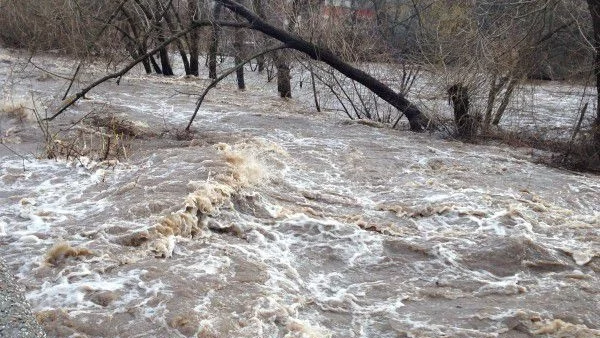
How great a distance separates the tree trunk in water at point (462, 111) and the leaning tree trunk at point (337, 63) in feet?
2.97

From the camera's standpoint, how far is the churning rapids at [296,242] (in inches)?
215

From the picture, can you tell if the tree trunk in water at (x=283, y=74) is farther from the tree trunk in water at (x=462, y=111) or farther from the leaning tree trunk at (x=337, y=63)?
the tree trunk in water at (x=462, y=111)

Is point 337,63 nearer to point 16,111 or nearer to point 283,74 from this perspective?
point 283,74

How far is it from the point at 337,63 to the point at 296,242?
8030 millimetres

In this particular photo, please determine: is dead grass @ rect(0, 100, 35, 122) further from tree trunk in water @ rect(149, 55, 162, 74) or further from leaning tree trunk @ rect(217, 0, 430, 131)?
tree trunk in water @ rect(149, 55, 162, 74)

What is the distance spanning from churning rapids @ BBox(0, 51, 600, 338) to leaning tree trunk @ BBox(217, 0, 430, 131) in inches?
114

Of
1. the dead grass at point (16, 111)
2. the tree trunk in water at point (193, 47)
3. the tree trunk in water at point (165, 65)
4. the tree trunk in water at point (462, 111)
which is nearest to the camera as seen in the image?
the dead grass at point (16, 111)

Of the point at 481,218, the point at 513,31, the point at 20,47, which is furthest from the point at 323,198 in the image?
the point at 20,47

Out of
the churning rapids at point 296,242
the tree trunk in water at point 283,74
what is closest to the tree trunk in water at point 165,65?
the tree trunk in water at point 283,74

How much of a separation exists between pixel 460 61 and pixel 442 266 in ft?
23.6

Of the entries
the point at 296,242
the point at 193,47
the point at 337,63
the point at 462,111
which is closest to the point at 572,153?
the point at 462,111

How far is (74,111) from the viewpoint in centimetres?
1385

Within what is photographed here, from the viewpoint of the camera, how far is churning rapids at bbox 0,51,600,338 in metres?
5.47

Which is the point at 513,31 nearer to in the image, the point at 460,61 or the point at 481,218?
the point at 460,61
